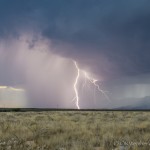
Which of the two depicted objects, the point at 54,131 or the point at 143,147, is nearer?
A: the point at 143,147

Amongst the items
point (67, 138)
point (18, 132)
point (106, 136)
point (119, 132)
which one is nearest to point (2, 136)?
point (18, 132)

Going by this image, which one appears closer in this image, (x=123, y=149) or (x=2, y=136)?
(x=123, y=149)

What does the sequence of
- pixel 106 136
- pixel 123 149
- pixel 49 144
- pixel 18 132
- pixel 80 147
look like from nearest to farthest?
pixel 123 149 → pixel 80 147 → pixel 49 144 → pixel 106 136 → pixel 18 132

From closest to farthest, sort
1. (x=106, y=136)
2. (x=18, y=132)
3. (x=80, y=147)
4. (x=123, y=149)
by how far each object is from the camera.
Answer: (x=123, y=149) → (x=80, y=147) → (x=106, y=136) → (x=18, y=132)

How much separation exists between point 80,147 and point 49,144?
192 centimetres

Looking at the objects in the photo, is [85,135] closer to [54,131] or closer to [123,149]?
[54,131]

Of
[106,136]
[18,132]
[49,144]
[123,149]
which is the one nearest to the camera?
[123,149]

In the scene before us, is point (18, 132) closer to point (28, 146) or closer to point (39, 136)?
point (39, 136)

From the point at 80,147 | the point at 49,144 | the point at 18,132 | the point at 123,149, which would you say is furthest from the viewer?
the point at 18,132

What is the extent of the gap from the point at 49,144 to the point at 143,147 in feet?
13.5

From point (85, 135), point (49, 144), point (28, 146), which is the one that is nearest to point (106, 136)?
point (85, 135)

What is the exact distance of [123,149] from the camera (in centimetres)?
1113

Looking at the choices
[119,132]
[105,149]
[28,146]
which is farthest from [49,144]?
[119,132]

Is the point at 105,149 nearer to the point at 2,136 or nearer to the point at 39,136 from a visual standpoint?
the point at 39,136
